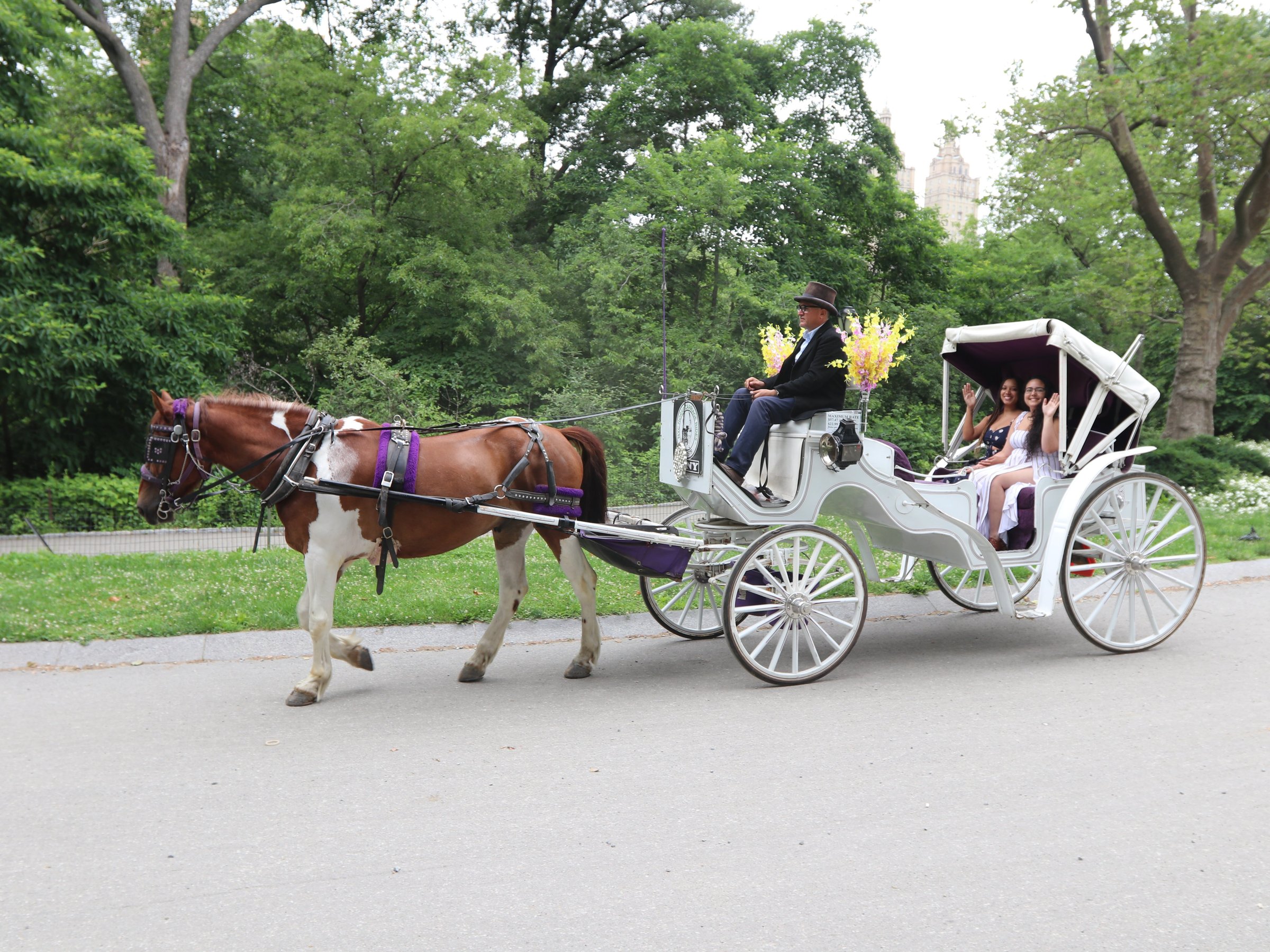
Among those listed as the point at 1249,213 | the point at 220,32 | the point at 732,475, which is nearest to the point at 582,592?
the point at 732,475

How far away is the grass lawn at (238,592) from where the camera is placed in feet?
22.7

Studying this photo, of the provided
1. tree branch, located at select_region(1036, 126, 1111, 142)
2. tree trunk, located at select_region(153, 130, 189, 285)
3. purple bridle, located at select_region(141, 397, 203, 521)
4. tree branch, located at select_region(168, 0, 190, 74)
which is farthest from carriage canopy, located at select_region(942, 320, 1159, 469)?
tree branch, located at select_region(168, 0, 190, 74)

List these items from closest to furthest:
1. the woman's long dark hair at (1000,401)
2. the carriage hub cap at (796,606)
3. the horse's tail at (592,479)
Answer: the carriage hub cap at (796,606)
the horse's tail at (592,479)
the woman's long dark hair at (1000,401)

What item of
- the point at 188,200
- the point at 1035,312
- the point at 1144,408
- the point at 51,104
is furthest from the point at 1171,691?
the point at 188,200

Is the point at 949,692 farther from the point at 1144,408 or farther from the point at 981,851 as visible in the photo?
the point at 1144,408

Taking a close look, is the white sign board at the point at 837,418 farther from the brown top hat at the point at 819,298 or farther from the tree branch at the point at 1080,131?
the tree branch at the point at 1080,131

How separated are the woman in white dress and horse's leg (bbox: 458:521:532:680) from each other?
3.23 metres

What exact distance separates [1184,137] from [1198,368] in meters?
3.87

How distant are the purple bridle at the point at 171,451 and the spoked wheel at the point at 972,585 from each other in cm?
508

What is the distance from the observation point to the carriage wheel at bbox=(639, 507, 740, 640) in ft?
22.6

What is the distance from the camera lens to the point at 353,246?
1856 cm

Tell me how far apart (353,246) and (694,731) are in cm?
1570

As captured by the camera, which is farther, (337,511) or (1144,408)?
(1144,408)

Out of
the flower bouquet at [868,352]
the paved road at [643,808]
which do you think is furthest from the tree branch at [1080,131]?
the paved road at [643,808]
